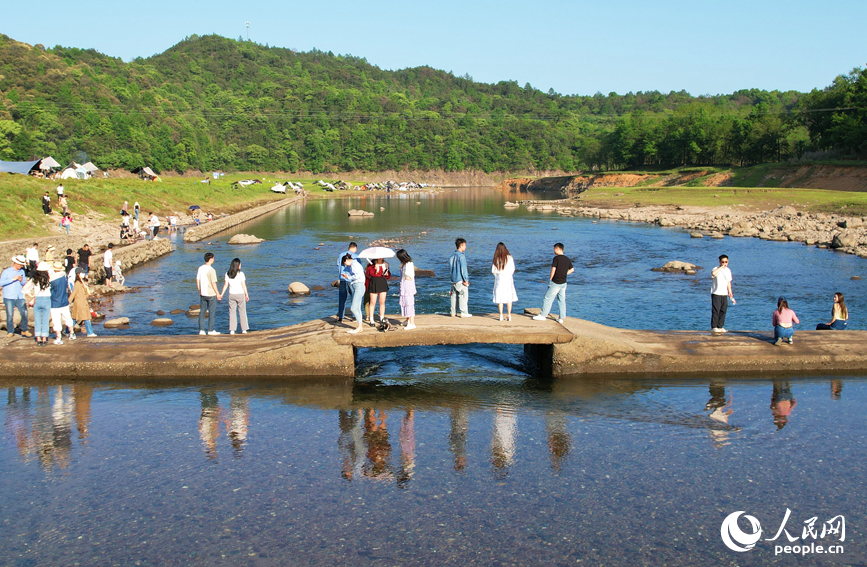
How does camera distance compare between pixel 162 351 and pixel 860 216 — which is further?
pixel 860 216

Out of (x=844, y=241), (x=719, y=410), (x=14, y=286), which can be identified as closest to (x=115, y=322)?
(x=14, y=286)

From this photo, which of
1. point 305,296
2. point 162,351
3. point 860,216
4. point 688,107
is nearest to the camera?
point 162,351

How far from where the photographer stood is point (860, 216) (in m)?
53.2

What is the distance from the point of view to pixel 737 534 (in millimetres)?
7438

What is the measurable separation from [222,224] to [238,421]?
45.3 metres

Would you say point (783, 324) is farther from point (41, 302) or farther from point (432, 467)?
point (41, 302)

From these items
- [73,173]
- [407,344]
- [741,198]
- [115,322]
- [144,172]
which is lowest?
[115,322]

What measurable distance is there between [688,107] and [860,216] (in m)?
92.5

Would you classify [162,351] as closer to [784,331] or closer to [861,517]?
[861,517]

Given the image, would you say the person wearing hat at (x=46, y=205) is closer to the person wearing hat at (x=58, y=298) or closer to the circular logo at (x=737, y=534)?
the person wearing hat at (x=58, y=298)

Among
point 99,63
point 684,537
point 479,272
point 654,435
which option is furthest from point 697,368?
point 99,63

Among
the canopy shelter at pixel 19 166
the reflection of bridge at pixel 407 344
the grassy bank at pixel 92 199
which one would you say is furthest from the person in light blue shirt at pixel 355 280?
the canopy shelter at pixel 19 166

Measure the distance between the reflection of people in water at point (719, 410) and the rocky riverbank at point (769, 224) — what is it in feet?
101

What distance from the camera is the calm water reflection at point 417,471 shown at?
7.20 m
